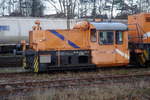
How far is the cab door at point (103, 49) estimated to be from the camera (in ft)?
39.4

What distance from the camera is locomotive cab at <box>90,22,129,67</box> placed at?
12.0 meters

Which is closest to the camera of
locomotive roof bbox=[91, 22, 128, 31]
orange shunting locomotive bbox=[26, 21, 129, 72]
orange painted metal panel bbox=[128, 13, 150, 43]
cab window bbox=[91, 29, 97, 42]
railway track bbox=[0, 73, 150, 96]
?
railway track bbox=[0, 73, 150, 96]

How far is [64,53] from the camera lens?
11844 mm

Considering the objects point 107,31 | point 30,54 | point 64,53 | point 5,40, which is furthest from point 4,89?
point 5,40

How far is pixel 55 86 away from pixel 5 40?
11.0m

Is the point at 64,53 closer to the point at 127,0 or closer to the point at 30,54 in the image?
the point at 30,54

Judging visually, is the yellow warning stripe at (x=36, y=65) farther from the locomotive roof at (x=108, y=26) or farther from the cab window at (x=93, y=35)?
the locomotive roof at (x=108, y=26)

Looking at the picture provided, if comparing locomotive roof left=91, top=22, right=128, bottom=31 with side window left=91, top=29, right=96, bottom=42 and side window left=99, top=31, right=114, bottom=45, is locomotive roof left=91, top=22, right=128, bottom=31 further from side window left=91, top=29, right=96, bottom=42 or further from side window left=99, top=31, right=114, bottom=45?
side window left=91, top=29, right=96, bottom=42

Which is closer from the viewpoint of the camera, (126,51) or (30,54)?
(30,54)

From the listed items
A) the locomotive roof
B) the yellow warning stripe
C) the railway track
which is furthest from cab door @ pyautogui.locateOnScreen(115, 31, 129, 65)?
the yellow warning stripe

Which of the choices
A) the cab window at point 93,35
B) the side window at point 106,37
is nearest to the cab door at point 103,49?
the side window at point 106,37

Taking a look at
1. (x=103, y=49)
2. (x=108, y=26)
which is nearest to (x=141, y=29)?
(x=108, y=26)

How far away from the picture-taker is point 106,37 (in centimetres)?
1212

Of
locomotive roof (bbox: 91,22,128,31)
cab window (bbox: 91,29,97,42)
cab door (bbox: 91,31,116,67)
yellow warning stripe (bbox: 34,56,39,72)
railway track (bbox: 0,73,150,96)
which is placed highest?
locomotive roof (bbox: 91,22,128,31)
